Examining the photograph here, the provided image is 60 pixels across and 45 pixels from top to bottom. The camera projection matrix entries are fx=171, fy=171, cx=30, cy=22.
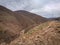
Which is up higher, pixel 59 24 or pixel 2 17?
pixel 2 17

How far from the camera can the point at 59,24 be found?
59.4 ft

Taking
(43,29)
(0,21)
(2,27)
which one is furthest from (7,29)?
(43,29)

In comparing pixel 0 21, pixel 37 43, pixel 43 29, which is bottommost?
pixel 37 43

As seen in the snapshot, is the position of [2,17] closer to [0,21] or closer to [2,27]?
[0,21]

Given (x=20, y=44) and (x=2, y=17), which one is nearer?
(x=20, y=44)

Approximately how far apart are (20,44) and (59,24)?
4.68 meters

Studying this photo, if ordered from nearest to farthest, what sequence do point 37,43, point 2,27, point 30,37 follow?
point 37,43
point 30,37
point 2,27

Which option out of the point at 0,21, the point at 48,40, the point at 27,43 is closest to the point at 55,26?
the point at 48,40

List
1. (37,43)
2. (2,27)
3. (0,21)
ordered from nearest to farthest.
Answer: (37,43)
(2,27)
(0,21)

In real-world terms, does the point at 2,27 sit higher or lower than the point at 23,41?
higher

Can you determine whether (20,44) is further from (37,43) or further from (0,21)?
(0,21)

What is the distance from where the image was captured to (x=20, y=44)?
16.8 metres

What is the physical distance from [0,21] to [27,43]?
23228 mm

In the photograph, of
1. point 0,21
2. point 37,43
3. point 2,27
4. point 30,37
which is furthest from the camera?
point 0,21
